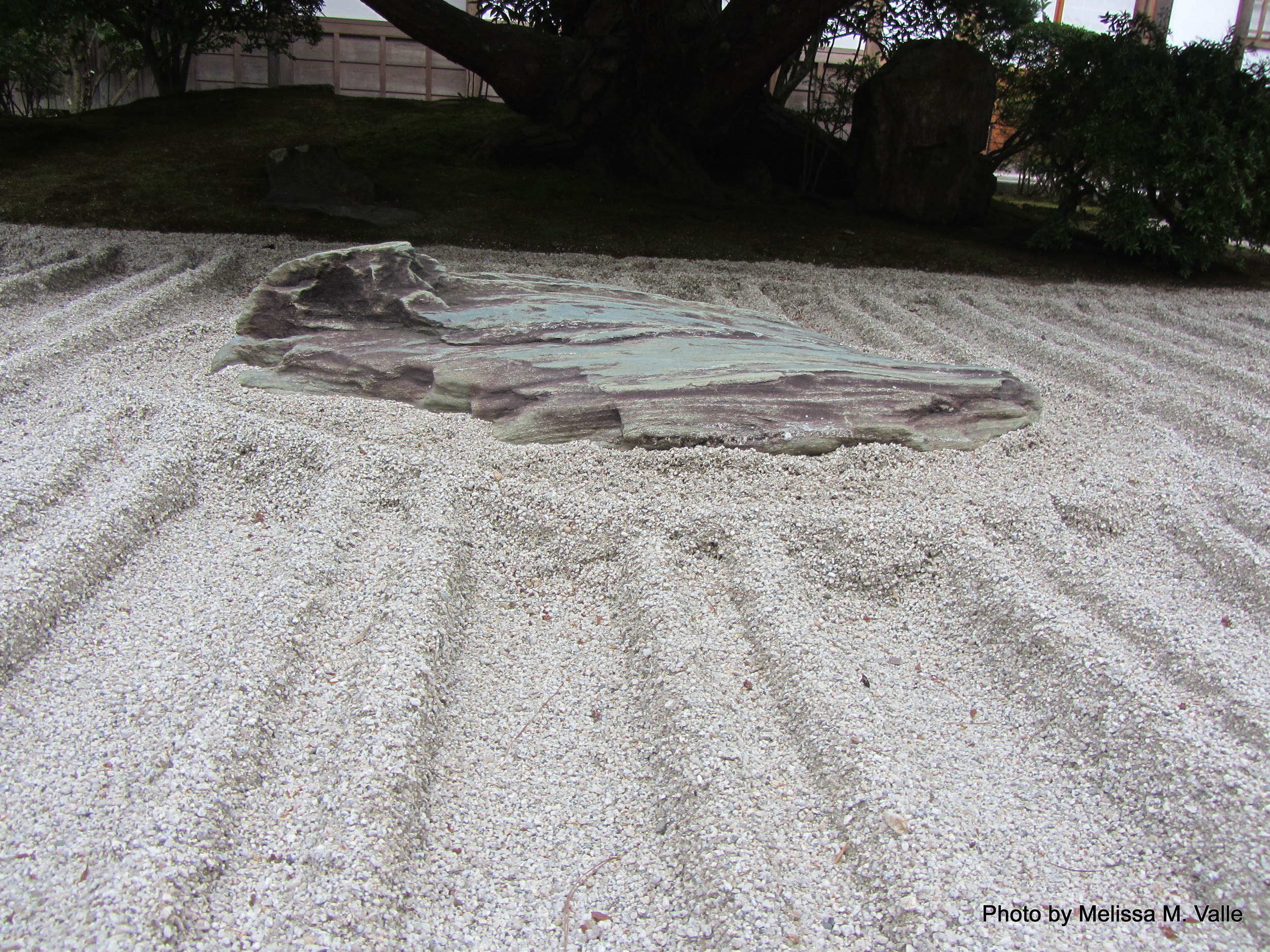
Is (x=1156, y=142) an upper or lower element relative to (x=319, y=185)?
upper

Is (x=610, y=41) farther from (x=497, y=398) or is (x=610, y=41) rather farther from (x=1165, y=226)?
Result: (x=497, y=398)

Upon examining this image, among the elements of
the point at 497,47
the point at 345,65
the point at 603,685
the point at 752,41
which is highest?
the point at 345,65

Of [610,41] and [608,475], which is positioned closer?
[608,475]

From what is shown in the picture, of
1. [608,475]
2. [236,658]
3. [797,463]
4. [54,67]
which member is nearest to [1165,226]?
[797,463]

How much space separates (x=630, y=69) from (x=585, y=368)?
4.90m

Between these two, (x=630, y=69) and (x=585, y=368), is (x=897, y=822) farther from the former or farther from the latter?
(x=630, y=69)

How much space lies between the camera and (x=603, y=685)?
1.64 meters

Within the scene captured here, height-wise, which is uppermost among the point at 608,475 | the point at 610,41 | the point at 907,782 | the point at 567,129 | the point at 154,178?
the point at 610,41

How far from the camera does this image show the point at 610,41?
6.46 meters

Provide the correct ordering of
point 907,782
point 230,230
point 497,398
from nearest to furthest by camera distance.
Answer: point 907,782
point 497,398
point 230,230

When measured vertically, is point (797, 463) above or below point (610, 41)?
below

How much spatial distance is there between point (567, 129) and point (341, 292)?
14.1 ft

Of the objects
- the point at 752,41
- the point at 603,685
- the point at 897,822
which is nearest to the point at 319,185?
the point at 752,41

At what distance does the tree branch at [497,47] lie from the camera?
19.1ft
